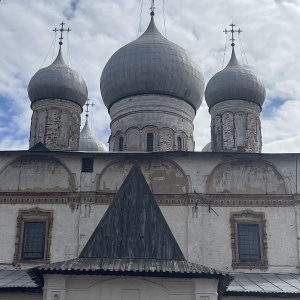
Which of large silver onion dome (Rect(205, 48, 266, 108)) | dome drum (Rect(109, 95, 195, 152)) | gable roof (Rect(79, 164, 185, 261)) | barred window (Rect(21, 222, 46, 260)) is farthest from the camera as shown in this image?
large silver onion dome (Rect(205, 48, 266, 108))

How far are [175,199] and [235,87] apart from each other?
5538mm

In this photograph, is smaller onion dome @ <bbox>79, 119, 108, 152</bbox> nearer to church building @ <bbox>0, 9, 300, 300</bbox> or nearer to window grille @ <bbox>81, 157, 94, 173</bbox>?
church building @ <bbox>0, 9, 300, 300</bbox>

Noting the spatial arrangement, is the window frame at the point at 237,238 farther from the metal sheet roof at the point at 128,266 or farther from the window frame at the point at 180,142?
the metal sheet roof at the point at 128,266

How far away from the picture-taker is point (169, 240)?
29.7ft

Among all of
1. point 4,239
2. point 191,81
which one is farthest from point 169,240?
point 191,81

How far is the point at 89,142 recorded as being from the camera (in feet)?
76.4

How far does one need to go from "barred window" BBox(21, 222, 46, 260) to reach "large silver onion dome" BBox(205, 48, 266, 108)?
23.7 ft

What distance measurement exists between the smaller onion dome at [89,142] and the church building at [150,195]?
5.20 m

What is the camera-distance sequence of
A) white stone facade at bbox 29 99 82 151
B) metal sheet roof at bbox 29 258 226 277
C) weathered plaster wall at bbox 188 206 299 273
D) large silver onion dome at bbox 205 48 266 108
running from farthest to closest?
large silver onion dome at bbox 205 48 266 108 < white stone facade at bbox 29 99 82 151 < weathered plaster wall at bbox 188 206 299 273 < metal sheet roof at bbox 29 258 226 277

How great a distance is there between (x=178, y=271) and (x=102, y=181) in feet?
18.3

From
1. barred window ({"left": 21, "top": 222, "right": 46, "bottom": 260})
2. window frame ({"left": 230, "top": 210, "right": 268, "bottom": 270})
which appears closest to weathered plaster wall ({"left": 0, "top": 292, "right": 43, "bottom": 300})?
barred window ({"left": 21, "top": 222, "right": 46, "bottom": 260})

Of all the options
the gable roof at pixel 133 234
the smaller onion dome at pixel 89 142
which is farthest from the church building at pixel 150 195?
the smaller onion dome at pixel 89 142

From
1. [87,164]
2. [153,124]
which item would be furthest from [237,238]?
[153,124]

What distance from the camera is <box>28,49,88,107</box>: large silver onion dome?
1731 centimetres
